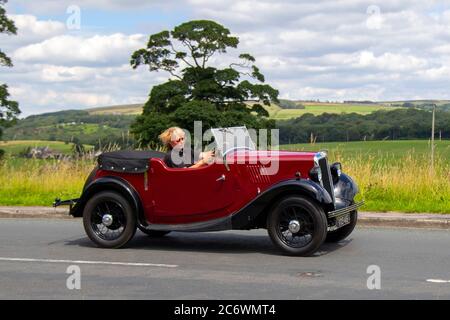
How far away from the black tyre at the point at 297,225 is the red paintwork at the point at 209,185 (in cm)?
36

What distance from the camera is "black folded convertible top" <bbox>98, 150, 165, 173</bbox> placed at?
10195 mm

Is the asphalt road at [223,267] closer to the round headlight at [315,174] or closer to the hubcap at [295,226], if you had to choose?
the hubcap at [295,226]

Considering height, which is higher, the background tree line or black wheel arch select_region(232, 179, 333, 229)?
the background tree line

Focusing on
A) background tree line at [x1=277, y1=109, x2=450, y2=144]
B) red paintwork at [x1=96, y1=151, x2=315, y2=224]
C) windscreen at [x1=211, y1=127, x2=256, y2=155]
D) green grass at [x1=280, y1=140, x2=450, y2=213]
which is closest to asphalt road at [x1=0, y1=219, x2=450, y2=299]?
red paintwork at [x1=96, y1=151, x2=315, y2=224]

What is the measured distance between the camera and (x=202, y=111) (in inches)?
2003

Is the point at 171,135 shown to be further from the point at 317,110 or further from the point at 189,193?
the point at 317,110

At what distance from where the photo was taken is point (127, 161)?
1030 cm

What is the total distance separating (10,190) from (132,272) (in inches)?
403

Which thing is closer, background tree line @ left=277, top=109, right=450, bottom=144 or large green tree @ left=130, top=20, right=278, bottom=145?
background tree line @ left=277, top=109, right=450, bottom=144

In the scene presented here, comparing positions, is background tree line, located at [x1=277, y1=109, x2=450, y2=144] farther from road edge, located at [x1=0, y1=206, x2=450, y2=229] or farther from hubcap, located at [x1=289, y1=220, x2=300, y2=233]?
hubcap, located at [x1=289, y1=220, x2=300, y2=233]

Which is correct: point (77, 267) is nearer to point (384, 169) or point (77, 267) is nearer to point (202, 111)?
point (384, 169)

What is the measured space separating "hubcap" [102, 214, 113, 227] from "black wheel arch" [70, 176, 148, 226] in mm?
363
